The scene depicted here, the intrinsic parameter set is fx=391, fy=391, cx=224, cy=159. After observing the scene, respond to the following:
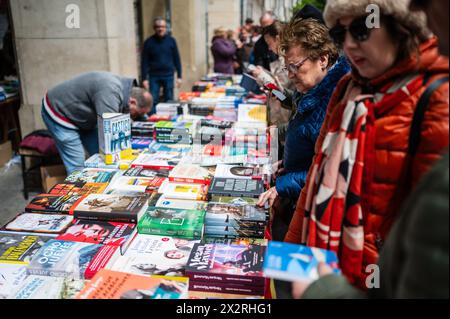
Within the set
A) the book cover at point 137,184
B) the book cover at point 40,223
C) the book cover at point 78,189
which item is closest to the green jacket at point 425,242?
the book cover at point 40,223

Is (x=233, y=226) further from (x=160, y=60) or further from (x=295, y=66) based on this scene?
(x=160, y=60)

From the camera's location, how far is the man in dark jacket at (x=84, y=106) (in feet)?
10.4

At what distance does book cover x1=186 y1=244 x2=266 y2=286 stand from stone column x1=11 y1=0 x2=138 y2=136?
338cm

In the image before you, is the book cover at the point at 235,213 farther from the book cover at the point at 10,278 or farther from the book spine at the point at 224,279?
the book cover at the point at 10,278

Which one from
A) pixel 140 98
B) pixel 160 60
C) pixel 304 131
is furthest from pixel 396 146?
pixel 160 60

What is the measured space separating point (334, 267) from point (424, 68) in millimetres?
604

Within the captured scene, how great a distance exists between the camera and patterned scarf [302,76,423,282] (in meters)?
1.14

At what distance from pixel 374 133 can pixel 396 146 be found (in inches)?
2.8

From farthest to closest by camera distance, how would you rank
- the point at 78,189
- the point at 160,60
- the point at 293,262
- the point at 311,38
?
the point at 160,60 < the point at 78,189 < the point at 311,38 < the point at 293,262

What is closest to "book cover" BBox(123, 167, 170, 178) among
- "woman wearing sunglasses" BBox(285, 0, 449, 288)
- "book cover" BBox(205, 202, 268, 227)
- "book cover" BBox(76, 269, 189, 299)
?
"book cover" BBox(205, 202, 268, 227)

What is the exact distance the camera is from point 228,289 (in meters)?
1.49

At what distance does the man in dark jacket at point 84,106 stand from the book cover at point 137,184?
91 centimetres
